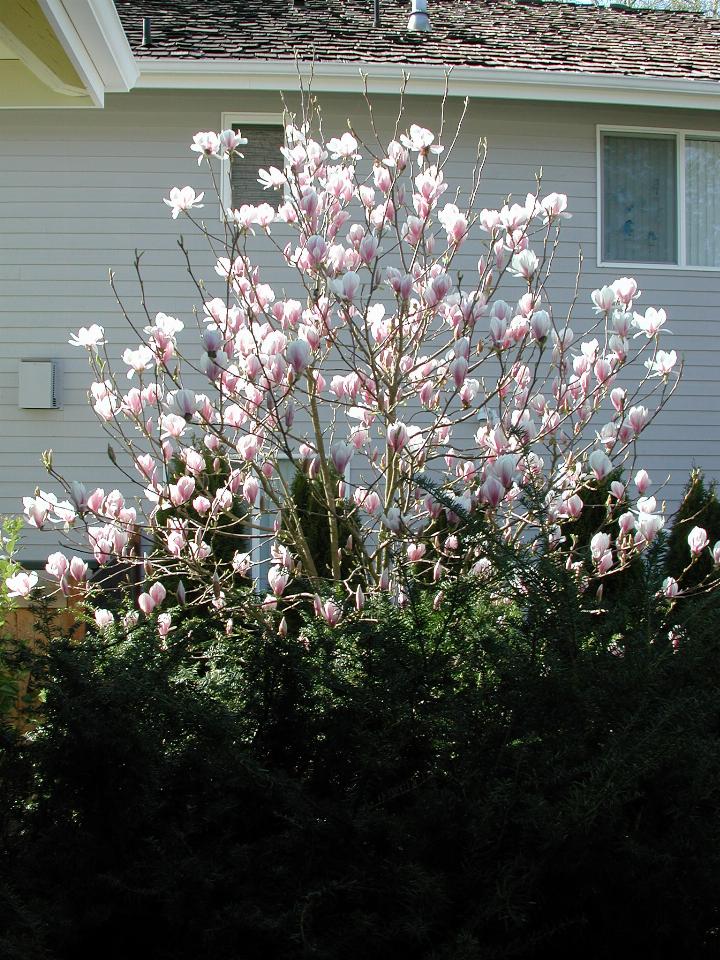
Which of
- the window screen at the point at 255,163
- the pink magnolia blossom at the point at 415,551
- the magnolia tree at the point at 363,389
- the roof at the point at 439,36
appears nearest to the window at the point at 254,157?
the window screen at the point at 255,163

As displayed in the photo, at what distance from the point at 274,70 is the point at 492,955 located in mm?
7353

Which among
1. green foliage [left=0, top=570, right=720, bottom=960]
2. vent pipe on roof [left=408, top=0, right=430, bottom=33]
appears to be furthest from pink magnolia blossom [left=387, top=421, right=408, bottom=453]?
vent pipe on roof [left=408, top=0, right=430, bottom=33]

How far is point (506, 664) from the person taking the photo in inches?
93.4

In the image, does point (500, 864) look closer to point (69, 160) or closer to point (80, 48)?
point (80, 48)

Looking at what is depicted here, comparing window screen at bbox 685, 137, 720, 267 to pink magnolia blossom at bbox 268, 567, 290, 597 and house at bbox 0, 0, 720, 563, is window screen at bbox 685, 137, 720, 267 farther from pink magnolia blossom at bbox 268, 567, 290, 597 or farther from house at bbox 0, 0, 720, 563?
pink magnolia blossom at bbox 268, 567, 290, 597

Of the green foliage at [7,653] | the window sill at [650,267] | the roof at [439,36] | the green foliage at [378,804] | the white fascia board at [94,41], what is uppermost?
the roof at [439,36]

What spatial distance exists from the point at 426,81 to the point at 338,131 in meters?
0.82

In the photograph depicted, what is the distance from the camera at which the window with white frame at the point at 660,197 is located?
899 centimetres

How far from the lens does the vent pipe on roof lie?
9.27 metres

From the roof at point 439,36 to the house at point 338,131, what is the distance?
0.13 ft

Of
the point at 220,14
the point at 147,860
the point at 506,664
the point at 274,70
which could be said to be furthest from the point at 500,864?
the point at 220,14

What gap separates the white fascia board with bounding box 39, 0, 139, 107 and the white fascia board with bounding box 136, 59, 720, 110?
10.4ft

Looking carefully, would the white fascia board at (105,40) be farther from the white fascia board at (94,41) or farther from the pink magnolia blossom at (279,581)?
the pink magnolia blossom at (279,581)

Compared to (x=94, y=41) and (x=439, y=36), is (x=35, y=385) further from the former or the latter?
(x=439, y=36)
